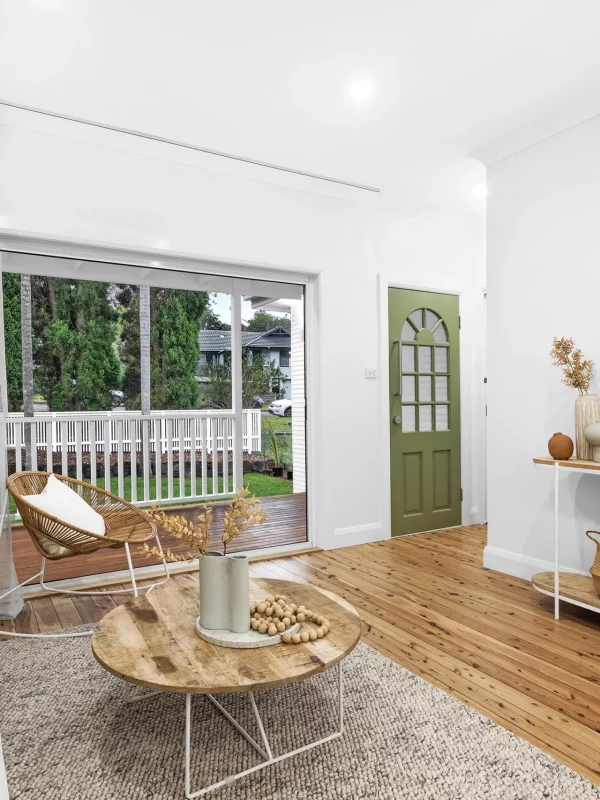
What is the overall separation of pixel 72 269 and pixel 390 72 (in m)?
3.53

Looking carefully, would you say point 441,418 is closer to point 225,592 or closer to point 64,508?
point 64,508

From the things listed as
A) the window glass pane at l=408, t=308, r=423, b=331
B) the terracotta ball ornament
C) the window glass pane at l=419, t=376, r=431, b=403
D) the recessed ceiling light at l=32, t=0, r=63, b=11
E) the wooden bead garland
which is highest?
the recessed ceiling light at l=32, t=0, r=63, b=11

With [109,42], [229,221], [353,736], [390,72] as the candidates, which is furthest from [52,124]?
[353,736]

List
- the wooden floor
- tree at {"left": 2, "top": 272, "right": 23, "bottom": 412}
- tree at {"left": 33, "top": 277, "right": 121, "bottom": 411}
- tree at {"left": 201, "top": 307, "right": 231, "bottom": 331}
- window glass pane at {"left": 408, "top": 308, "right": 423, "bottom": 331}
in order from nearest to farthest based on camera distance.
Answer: the wooden floor
window glass pane at {"left": 408, "top": 308, "right": 423, "bottom": 331}
tree at {"left": 2, "top": 272, "right": 23, "bottom": 412}
tree at {"left": 33, "top": 277, "right": 121, "bottom": 411}
tree at {"left": 201, "top": 307, "right": 231, "bottom": 331}

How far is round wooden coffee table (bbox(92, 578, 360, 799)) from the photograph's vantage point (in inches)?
60.9

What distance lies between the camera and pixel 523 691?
7.06ft

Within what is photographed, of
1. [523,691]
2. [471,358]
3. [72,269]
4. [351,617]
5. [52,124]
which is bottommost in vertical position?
[523,691]

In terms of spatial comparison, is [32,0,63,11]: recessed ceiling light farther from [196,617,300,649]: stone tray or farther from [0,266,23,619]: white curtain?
[196,617,300,649]: stone tray

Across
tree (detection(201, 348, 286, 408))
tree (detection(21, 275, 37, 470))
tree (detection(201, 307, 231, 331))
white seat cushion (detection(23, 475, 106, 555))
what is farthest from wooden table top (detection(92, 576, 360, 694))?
tree (detection(201, 348, 286, 408))

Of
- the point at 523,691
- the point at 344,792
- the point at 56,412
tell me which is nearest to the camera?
the point at 344,792

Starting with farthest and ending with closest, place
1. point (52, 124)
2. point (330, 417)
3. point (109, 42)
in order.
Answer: point (330, 417)
point (52, 124)
point (109, 42)

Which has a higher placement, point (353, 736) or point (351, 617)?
point (351, 617)

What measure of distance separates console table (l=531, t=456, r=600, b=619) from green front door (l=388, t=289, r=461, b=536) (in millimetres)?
1579

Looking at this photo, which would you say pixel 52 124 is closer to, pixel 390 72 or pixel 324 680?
pixel 390 72
